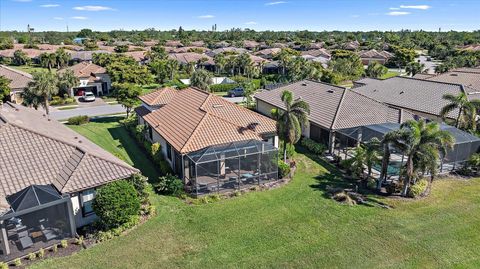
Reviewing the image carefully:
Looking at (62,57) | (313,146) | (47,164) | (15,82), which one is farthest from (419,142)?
(62,57)

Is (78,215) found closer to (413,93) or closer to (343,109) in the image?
(343,109)

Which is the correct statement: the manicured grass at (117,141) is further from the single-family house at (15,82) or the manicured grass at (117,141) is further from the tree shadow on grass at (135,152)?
the single-family house at (15,82)

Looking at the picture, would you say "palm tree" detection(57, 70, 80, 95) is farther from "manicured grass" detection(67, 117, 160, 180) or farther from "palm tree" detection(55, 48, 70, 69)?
"palm tree" detection(55, 48, 70, 69)

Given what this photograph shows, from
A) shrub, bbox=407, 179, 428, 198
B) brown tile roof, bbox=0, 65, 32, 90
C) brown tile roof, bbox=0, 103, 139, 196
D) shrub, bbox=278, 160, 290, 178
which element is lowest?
shrub, bbox=407, 179, 428, 198

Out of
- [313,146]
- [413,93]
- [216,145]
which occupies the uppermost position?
[413,93]

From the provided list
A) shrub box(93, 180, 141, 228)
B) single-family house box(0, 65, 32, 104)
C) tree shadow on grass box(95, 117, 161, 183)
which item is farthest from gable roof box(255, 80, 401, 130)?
single-family house box(0, 65, 32, 104)
